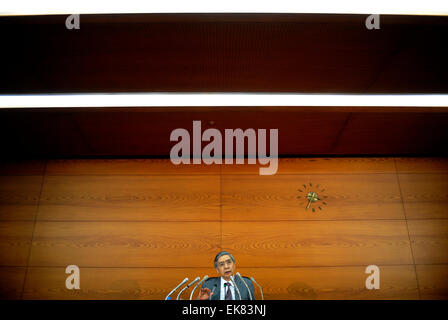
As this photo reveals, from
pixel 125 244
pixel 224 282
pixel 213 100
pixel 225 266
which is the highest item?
pixel 213 100

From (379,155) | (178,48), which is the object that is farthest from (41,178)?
(379,155)

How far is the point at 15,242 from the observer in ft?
11.0

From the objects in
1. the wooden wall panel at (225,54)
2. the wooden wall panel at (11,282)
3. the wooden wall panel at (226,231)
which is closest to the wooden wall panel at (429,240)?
the wooden wall panel at (226,231)

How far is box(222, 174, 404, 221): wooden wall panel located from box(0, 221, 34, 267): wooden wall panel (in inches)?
87.7

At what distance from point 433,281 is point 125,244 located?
3367 millimetres

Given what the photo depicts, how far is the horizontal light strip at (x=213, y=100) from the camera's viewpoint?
266 centimetres

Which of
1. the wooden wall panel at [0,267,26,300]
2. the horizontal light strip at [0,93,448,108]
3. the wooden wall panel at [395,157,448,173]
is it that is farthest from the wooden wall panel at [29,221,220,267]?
the wooden wall panel at [395,157,448,173]

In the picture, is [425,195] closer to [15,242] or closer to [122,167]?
[122,167]

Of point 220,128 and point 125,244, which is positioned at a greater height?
point 220,128

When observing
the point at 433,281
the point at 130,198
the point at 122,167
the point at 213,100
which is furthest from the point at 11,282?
the point at 433,281

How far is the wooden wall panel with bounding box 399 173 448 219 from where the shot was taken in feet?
11.5

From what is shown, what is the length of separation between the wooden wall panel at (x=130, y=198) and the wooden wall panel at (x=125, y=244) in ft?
0.31

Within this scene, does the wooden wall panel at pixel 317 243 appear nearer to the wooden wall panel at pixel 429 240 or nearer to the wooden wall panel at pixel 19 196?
the wooden wall panel at pixel 429 240
